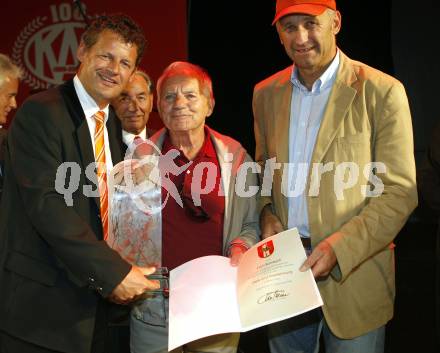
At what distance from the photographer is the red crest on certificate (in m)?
1.85

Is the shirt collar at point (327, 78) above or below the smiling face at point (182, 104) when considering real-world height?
above

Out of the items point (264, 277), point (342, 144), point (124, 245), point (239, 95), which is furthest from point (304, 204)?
point (239, 95)

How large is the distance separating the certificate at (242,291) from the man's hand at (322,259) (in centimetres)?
6

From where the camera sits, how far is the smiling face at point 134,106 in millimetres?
2938

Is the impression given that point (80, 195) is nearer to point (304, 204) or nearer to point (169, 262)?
point (169, 262)

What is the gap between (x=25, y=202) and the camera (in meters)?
1.78

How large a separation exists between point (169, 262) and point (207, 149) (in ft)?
1.46

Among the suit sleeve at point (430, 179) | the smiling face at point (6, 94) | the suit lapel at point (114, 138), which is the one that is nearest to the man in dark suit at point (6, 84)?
the smiling face at point (6, 94)

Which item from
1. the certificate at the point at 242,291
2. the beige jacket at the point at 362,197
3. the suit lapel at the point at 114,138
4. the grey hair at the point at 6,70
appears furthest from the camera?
the grey hair at the point at 6,70

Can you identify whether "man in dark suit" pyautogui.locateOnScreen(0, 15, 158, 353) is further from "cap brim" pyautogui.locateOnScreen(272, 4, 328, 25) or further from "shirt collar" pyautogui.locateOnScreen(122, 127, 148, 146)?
"cap brim" pyautogui.locateOnScreen(272, 4, 328, 25)

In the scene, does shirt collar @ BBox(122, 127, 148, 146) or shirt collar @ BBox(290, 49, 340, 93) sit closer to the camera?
shirt collar @ BBox(290, 49, 340, 93)

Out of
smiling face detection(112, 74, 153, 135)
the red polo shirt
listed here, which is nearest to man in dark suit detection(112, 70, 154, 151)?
smiling face detection(112, 74, 153, 135)

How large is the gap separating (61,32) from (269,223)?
2.57 m
